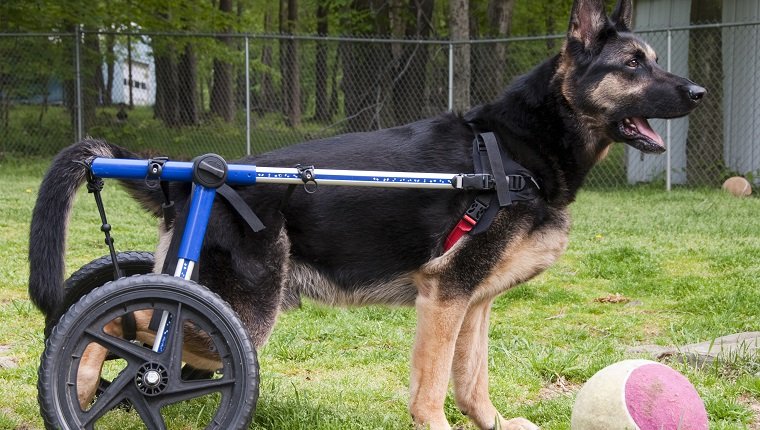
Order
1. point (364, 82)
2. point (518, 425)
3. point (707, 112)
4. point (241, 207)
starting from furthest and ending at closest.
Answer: point (364, 82)
point (707, 112)
point (518, 425)
point (241, 207)

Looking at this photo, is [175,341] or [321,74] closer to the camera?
[175,341]

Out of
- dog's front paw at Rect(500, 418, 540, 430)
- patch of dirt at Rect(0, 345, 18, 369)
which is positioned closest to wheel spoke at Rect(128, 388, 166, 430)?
dog's front paw at Rect(500, 418, 540, 430)

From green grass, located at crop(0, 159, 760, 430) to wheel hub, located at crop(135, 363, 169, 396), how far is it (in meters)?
0.83

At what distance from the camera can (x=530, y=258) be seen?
3939mm

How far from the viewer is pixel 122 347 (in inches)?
127

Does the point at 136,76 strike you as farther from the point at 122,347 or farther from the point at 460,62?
the point at 122,347

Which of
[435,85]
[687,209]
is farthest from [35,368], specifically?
[435,85]

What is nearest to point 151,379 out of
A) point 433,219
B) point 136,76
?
point 433,219

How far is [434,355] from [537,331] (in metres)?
2.49

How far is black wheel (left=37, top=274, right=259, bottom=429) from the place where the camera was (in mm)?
3191

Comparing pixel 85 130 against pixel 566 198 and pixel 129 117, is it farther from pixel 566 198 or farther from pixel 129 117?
pixel 566 198

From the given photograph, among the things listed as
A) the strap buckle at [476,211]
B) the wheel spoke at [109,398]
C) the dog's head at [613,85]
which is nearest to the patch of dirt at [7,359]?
the wheel spoke at [109,398]

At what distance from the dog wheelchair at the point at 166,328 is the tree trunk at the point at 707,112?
42.3 ft

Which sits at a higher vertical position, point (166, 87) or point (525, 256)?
point (525, 256)
